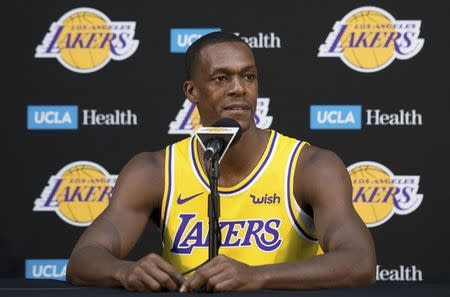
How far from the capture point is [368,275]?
235cm

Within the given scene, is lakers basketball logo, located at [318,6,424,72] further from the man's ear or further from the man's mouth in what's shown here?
the man's mouth

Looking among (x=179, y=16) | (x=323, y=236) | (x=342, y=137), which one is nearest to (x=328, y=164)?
(x=323, y=236)

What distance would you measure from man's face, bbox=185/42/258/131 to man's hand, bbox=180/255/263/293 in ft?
2.32

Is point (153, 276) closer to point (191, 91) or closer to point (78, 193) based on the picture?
point (191, 91)

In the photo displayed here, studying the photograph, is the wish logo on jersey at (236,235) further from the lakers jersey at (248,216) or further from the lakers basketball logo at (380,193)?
the lakers basketball logo at (380,193)

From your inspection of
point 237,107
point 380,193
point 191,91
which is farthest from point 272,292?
point 380,193

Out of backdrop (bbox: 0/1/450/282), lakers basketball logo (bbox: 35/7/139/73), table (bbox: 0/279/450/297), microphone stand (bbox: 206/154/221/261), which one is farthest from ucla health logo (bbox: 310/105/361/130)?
microphone stand (bbox: 206/154/221/261)

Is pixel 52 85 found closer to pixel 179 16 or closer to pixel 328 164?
pixel 179 16

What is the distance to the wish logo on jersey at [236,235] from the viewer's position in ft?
8.84

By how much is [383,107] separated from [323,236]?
4.26 feet

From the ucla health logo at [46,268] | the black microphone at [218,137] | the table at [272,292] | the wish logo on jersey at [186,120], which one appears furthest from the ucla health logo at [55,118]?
the black microphone at [218,137]

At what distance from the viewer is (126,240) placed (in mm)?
2672

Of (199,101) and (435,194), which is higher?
(199,101)

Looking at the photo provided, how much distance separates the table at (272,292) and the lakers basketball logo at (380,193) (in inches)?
56.9
